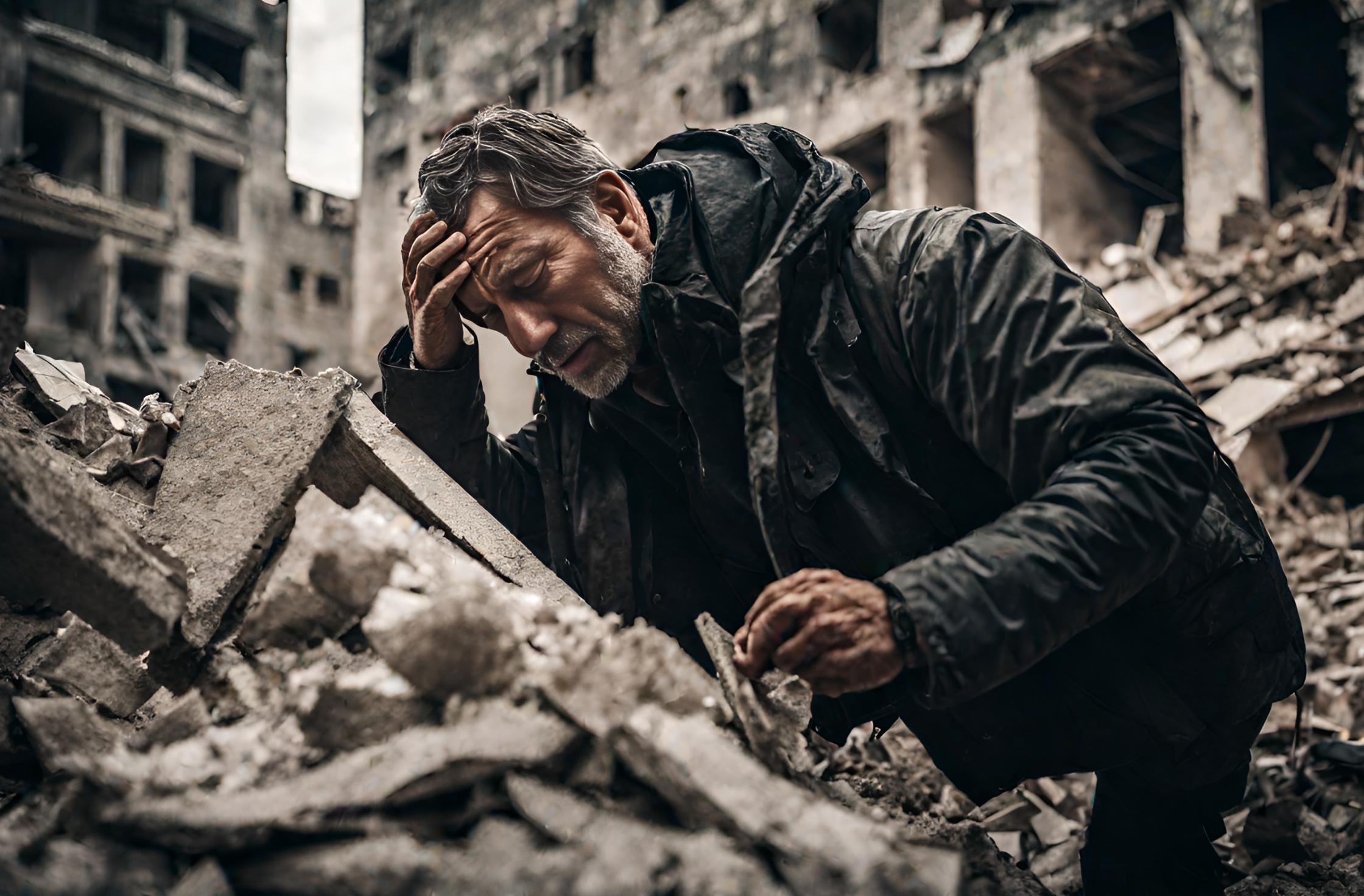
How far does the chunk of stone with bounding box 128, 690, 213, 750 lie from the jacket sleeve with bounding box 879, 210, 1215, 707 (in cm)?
139

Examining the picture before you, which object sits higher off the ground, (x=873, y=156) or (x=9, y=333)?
(x=873, y=156)

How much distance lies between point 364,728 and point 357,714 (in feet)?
0.09

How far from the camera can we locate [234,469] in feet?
9.71

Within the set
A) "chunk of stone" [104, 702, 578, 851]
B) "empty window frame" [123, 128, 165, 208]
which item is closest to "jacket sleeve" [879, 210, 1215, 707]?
"chunk of stone" [104, 702, 578, 851]

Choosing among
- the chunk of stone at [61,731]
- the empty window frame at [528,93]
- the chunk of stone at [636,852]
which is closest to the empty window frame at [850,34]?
the empty window frame at [528,93]

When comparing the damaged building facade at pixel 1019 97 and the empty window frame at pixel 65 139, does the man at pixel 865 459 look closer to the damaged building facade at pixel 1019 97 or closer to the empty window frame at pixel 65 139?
the damaged building facade at pixel 1019 97

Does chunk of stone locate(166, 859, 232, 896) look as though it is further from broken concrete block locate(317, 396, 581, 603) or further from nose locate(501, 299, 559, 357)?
nose locate(501, 299, 559, 357)

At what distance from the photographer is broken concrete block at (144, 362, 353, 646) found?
8.95 feet

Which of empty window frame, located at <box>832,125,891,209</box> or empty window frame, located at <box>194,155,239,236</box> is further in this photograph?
empty window frame, located at <box>194,155,239,236</box>

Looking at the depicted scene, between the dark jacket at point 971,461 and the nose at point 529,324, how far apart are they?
274 millimetres

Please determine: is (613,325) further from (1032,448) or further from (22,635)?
(22,635)

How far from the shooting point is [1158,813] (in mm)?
2982

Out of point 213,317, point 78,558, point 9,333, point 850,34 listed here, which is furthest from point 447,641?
point 213,317

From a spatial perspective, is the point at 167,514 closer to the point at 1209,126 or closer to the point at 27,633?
the point at 27,633
